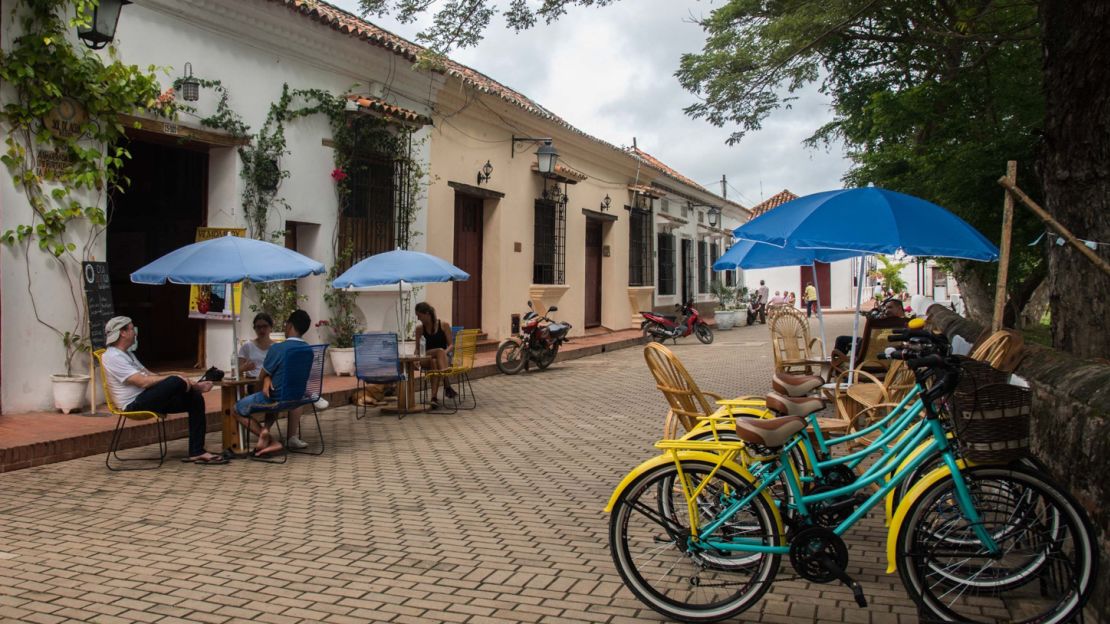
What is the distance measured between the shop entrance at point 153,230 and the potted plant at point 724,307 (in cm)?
1869

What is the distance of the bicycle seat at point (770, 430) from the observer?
3.44m

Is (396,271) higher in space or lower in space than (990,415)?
higher

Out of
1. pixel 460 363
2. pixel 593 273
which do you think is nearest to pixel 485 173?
pixel 460 363

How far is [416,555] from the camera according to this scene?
4484mm

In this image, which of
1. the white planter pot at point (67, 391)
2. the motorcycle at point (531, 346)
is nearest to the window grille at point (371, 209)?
the motorcycle at point (531, 346)

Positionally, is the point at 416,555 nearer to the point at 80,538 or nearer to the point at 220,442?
the point at 80,538

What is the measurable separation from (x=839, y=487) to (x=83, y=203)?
7.53m

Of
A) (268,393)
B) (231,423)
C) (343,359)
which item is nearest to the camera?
(268,393)

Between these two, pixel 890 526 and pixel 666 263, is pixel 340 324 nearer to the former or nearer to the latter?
pixel 890 526

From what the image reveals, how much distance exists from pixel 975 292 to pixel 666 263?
1238cm

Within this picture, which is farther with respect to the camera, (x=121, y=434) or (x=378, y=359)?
(x=378, y=359)

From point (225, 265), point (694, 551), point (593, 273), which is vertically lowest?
point (694, 551)

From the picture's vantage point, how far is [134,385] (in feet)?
21.5

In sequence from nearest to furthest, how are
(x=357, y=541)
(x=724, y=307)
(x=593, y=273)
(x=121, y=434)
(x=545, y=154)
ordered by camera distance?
(x=357, y=541) < (x=121, y=434) < (x=545, y=154) < (x=593, y=273) < (x=724, y=307)
